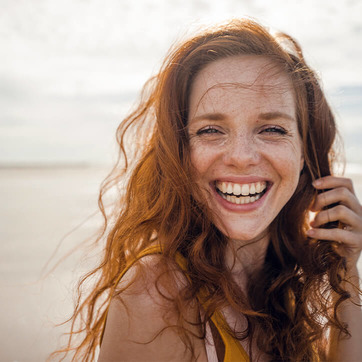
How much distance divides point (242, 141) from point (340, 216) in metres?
0.97

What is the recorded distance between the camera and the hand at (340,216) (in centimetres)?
249

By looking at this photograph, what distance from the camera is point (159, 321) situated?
173cm

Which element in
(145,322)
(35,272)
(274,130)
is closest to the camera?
(145,322)

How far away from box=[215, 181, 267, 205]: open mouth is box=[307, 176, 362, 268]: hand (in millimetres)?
669

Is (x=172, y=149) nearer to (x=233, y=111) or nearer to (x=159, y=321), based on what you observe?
(x=233, y=111)

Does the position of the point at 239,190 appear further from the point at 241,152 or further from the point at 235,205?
the point at 241,152

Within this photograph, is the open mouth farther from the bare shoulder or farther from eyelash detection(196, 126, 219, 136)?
the bare shoulder

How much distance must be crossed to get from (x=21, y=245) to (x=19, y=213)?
2.67 metres

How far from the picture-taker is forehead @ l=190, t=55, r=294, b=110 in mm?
2006

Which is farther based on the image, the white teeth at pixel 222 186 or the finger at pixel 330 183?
the finger at pixel 330 183

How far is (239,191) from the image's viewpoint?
2061mm

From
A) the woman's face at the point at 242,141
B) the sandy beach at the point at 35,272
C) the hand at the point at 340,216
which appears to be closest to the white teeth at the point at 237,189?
the woman's face at the point at 242,141

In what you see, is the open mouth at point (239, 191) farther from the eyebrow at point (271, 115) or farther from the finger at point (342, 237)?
the finger at point (342, 237)

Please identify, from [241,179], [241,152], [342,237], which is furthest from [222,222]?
[342,237]
